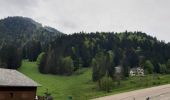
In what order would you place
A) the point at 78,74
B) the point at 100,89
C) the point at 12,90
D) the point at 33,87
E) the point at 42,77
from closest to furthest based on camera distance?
the point at 12,90 → the point at 33,87 → the point at 100,89 → the point at 42,77 → the point at 78,74

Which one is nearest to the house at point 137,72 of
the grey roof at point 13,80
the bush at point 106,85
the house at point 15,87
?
the bush at point 106,85

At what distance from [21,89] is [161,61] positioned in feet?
477

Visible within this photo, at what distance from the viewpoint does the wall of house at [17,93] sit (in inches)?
1942

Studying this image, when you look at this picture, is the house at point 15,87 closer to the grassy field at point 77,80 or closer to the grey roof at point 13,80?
the grey roof at point 13,80

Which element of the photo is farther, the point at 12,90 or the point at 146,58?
the point at 146,58

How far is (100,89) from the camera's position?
111 m

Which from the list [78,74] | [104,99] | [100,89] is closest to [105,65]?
[78,74]

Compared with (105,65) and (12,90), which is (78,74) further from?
(12,90)

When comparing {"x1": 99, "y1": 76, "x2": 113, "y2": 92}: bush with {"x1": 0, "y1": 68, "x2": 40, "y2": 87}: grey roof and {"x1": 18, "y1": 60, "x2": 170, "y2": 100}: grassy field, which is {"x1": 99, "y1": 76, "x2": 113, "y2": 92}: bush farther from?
{"x1": 0, "y1": 68, "x2": 40, "y2": 87}: grey roof

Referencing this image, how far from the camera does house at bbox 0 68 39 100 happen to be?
49.2 meters

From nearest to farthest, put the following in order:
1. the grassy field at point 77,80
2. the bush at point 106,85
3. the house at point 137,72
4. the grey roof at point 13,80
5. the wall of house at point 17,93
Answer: the grey roof at point 13,80, the wall of house at point 17,93, the bush at point 106,85, the grassy field at point 77,80, the house at point 137,72

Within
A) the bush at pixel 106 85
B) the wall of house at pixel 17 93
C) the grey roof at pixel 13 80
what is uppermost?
the grey roof at pixel 13 80

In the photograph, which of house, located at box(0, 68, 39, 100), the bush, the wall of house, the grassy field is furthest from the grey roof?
the grassy field

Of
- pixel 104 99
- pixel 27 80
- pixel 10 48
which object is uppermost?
pixel 10 48
